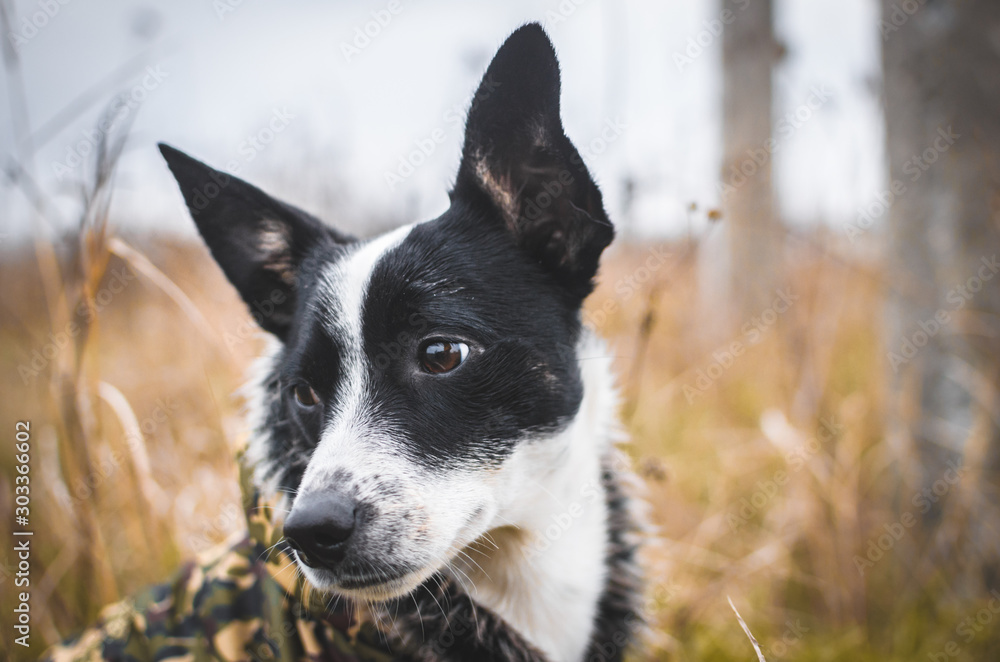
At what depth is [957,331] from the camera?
248 cm

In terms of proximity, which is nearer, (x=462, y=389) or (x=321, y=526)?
(x=321, y=526)

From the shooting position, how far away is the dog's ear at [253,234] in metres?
1.49

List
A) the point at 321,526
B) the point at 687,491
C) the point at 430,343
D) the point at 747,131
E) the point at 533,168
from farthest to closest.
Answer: the point at 747,131
the point at 687,491
the point at 533,168
the point at 430,343
the point at 321,526

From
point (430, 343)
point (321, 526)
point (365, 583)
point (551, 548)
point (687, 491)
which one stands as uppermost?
point (430, 343)

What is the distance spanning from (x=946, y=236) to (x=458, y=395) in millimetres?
2353

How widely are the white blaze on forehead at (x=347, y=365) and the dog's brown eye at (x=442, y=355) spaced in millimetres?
154

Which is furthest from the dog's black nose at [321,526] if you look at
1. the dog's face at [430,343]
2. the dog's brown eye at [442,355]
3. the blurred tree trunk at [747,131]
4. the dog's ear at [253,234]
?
the blurred tree trunk at [747,131]

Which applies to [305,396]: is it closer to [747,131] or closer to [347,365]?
[347,365]

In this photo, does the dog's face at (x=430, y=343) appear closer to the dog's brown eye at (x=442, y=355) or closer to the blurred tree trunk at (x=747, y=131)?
the dog's brown eye at (x=442, y=355)

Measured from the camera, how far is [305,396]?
1.49 metres

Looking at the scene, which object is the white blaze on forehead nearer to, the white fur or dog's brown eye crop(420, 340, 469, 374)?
the white fur

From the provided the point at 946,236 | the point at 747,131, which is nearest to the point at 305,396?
the point at 946,236

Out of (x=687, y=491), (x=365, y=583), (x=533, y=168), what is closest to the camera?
(x=365, y=583)

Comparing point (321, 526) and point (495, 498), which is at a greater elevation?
point (321, 526)
